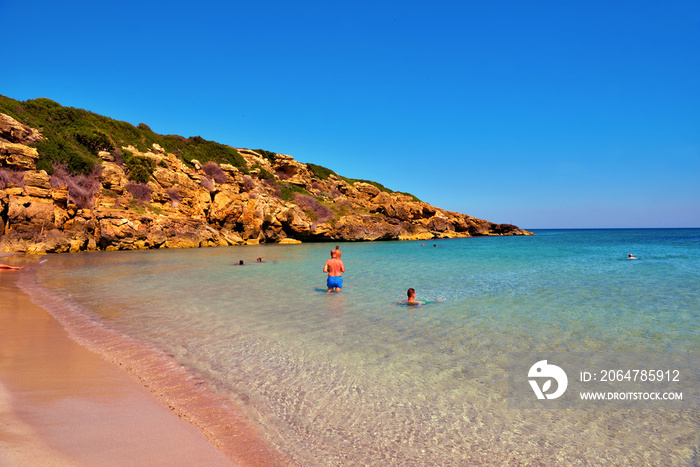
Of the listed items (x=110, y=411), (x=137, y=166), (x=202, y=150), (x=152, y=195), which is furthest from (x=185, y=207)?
(x=110, y=411)

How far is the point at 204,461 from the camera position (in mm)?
3098

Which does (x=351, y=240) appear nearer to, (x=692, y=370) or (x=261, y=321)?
(x=261, y=321)

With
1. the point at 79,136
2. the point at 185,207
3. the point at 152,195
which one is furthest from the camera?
the point at 185,207

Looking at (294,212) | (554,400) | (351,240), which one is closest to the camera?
(554,400)

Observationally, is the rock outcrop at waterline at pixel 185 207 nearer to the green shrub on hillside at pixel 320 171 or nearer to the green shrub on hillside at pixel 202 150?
the green shrub on hillside at pixel 320 171

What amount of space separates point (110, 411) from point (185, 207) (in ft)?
133

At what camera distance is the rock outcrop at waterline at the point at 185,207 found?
2839cm

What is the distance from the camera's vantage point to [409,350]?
665 centimetres

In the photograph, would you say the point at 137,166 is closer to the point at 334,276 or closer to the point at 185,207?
the point at 185,207

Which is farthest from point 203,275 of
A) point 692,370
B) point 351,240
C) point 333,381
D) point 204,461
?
point 351,240

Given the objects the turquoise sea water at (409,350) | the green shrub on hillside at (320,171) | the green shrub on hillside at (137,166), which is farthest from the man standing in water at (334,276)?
the green shrub on hillside at (320,171)

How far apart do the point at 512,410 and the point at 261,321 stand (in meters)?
5.96

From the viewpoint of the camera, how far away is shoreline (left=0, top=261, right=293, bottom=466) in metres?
3.13

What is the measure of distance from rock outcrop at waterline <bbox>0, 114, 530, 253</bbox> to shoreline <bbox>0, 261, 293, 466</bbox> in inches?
1100
